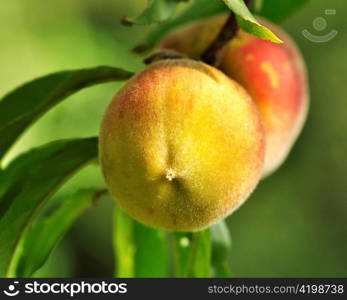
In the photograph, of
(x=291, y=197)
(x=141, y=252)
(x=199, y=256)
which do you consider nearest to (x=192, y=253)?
(x=199, y=256)

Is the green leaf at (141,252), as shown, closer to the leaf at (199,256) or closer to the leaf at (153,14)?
the leaf at (199,256)

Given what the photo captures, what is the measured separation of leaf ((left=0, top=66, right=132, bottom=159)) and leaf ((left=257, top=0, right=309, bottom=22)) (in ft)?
1.53

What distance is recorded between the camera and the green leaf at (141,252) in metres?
1.64

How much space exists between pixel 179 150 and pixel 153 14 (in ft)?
0.83

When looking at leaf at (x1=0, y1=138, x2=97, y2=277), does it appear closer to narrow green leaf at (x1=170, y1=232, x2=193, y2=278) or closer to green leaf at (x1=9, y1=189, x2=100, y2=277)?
green leaf at (x1=9, y1=189, x2=100, y2=277)

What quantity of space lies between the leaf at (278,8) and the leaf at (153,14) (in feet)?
1.39

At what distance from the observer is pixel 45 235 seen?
5.01 ft

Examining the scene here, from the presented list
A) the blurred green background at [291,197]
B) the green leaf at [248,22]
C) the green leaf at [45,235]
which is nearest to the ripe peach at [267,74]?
the green leaf at [248,22]

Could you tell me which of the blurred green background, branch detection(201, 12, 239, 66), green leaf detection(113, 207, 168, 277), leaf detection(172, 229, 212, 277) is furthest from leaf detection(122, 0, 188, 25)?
the blurred green background

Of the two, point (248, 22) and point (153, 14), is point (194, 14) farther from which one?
point (248, 22)

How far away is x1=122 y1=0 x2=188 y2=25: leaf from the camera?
1230 mm

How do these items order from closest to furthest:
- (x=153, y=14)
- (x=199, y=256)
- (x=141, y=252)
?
(x=153, y=14), (x=199, y=256), (x=141, y=252)

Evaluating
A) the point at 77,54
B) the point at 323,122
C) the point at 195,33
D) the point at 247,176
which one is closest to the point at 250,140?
the point at 247,176

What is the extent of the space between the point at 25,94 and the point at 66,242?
3.11m
